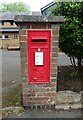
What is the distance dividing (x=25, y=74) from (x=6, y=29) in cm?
3866

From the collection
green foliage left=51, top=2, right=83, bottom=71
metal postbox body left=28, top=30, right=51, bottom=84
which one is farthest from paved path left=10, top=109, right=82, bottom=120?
green foliage left=51, top=2, right=83, bottom=71

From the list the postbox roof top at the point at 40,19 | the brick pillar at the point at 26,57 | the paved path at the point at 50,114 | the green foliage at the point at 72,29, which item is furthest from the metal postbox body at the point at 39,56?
the green foliage at the point at 72,29

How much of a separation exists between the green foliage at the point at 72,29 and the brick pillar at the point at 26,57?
3.75ft

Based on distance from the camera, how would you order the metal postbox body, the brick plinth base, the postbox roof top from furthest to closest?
the brick plinth base → the metal postbox body → the postbox roof top

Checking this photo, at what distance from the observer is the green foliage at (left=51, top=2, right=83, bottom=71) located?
19.5ft

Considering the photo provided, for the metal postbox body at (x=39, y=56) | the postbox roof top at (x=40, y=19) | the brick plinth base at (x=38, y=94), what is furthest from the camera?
the brick plinth base at (x=38, y=94)

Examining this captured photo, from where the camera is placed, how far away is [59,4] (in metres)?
6.68

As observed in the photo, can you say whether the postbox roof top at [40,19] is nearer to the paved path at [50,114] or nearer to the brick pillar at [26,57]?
the brick pillar at [26,57]

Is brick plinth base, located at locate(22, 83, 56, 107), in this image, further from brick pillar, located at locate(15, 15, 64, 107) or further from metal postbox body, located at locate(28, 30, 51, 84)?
metal postbox body, located at locate(28, 30, 51, 84)

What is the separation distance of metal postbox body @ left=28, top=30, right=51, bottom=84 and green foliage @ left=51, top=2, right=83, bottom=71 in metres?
1.22

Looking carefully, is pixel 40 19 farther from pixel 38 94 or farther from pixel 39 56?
pixel 38 94

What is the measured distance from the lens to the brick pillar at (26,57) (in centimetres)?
478

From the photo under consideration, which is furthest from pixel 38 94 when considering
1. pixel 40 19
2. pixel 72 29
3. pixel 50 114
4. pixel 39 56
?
pixel 72 29

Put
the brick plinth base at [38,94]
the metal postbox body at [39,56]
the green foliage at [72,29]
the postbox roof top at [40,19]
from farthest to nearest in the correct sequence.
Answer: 1. the green foliage at [72,29]
2. the brick plinth base at [38,94]
3. the metal postbox body at [39,56]
4. the postbox roof top at [40,19]
